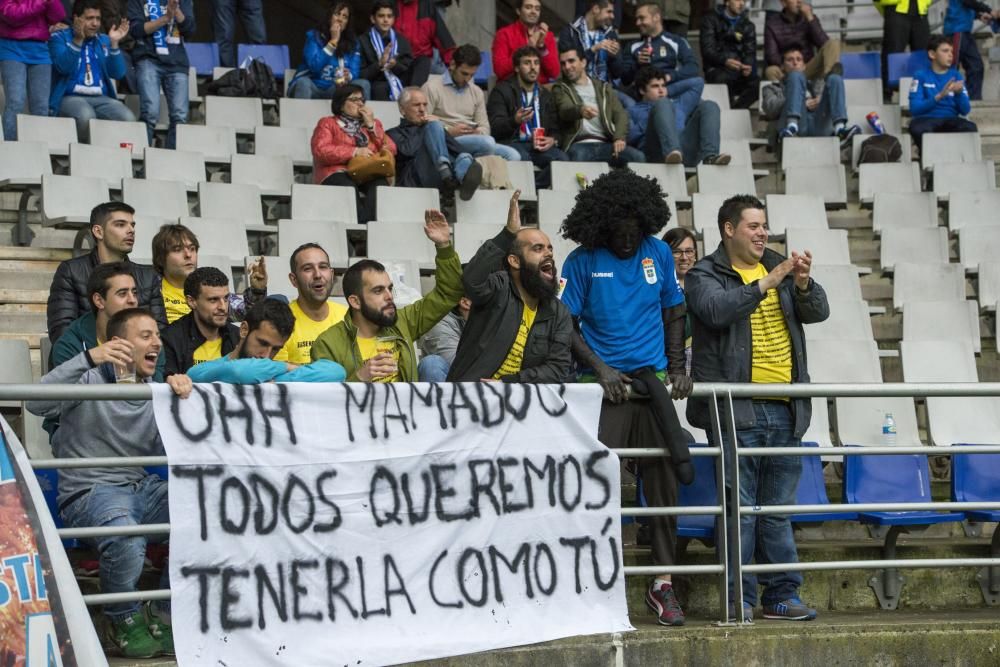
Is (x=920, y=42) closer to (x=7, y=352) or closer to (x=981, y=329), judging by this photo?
(x=981, y=329)

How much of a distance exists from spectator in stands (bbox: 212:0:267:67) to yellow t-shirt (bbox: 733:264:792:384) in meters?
7.97

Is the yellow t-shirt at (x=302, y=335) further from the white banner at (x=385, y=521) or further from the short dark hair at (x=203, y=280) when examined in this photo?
the white banner at (x=385, y=521)

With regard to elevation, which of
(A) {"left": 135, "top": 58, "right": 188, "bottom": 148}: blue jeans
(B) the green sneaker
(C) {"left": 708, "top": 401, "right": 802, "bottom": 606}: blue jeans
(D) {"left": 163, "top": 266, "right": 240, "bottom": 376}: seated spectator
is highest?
(A) {"left": 135, "top": 58, "right": 188, "bottom": 148}: blue jeans

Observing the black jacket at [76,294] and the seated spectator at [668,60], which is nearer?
the black jacket at [76,294]

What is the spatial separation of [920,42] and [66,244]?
9.19m

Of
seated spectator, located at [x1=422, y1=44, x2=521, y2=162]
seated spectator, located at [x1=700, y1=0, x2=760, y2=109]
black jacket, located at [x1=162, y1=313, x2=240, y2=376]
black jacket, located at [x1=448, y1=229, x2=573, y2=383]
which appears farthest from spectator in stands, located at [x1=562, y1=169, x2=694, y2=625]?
seated spectator, located at [x1=700, y1=0, x2=760, y2=109]

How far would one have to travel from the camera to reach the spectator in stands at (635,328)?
6367 mm

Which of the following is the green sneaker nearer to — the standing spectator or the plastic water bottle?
the plastic water bottle

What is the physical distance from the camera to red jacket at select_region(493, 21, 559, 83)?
40.7 feet

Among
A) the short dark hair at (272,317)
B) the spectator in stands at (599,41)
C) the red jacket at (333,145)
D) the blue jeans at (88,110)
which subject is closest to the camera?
the short dark hair at (272,317)

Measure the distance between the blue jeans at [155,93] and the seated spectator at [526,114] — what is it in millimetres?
2465

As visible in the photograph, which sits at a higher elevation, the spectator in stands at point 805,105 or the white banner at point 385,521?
the spectator in stands at point 805,105

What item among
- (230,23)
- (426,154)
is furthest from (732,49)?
(230,23)

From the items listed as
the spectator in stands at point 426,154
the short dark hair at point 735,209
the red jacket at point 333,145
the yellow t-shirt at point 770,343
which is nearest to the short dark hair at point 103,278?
the short dark hair at point 735,209
